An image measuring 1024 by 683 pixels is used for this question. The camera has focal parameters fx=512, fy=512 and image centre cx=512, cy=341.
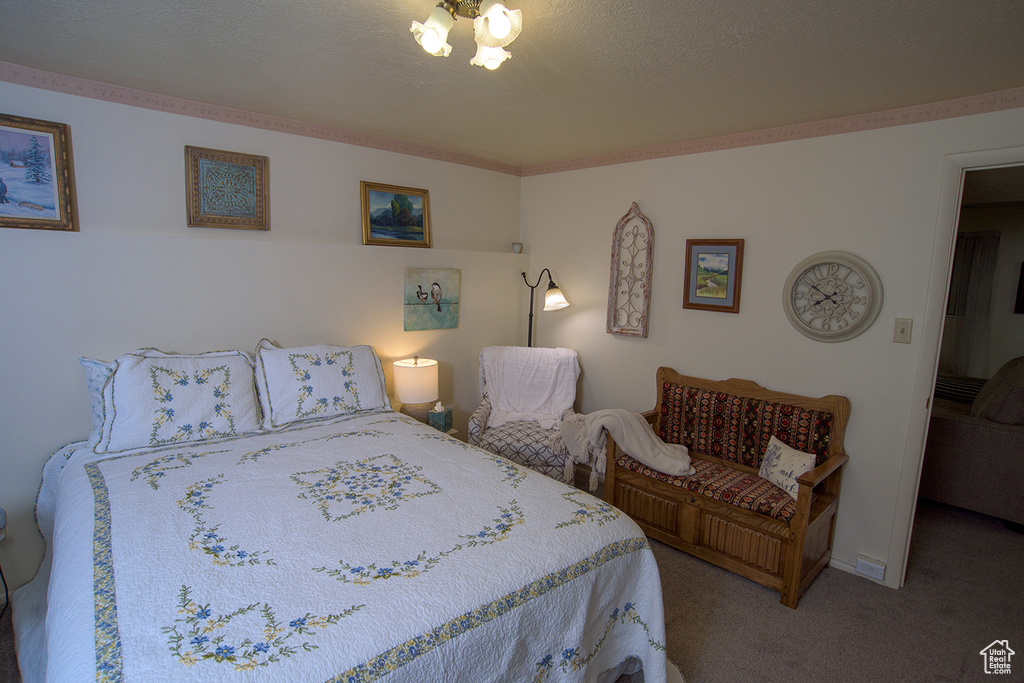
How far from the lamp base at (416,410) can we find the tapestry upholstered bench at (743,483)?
1.22 m

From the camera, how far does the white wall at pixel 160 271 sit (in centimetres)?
233

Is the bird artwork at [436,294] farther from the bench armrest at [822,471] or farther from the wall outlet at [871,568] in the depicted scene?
the wall outlet at [871,568]

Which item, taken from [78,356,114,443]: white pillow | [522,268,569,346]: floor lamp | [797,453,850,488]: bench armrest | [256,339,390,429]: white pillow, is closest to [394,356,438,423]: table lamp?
[256,339,390,429]: white pillow

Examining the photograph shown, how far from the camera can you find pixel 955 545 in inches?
120

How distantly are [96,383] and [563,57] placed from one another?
8.29ft

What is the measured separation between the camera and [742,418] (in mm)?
3012

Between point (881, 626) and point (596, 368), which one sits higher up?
point (596, 368)

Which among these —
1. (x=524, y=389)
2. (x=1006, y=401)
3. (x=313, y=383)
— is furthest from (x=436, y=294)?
(x=1006, y=401)

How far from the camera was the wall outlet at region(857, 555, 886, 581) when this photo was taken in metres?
2.66

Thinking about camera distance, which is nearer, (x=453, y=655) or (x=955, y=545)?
(x=453, y=655)

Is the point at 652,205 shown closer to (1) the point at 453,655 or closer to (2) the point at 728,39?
(2) the point at 728,39

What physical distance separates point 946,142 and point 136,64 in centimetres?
361

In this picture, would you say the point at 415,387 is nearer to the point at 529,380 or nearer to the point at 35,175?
the point at 529,380

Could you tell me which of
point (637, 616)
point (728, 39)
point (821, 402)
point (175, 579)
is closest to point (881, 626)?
point (821, 402)
